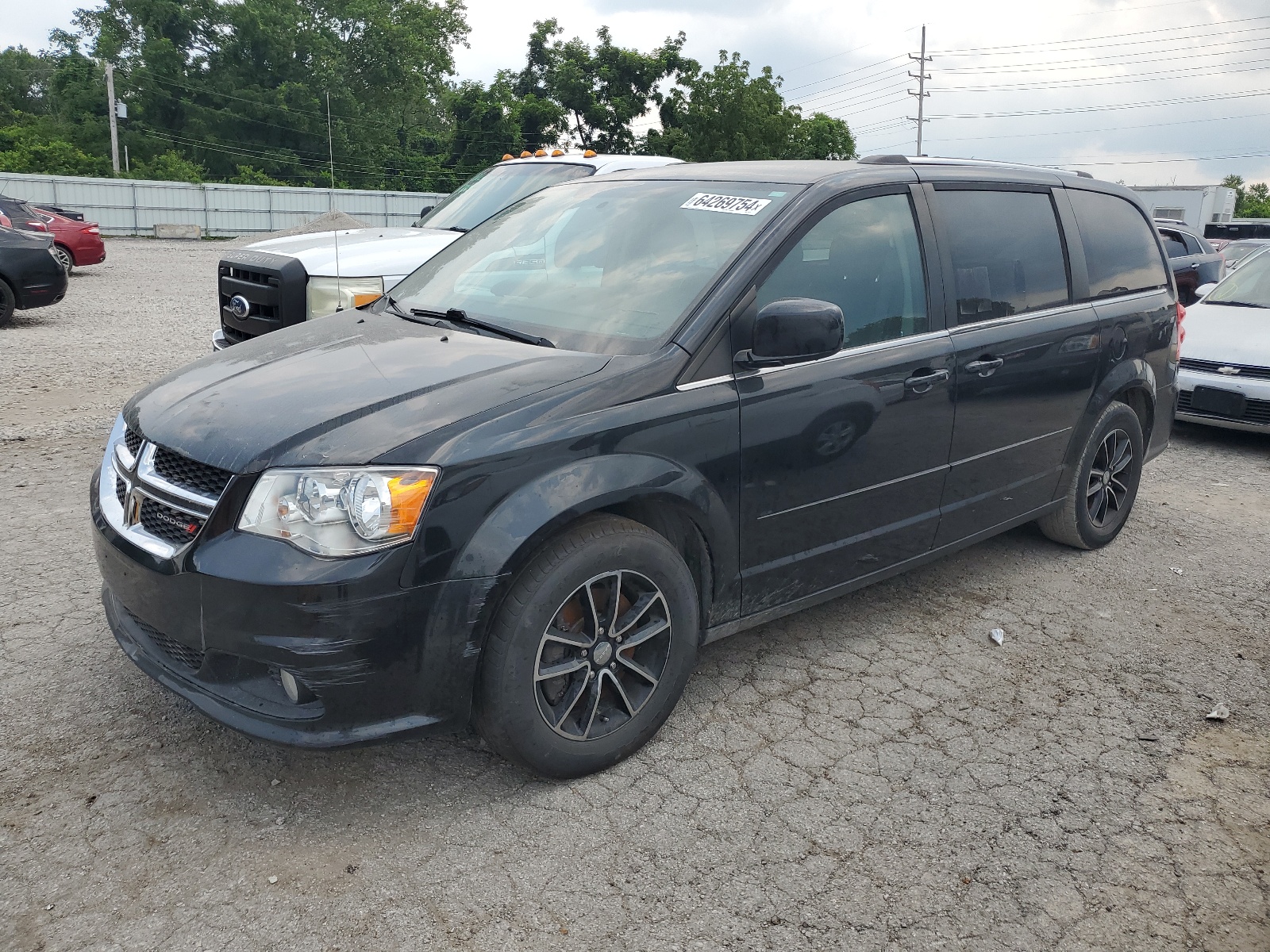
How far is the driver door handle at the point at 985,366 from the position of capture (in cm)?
420

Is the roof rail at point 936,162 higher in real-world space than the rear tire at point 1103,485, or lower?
higher

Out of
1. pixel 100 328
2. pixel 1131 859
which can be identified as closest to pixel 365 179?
pixel 100 328

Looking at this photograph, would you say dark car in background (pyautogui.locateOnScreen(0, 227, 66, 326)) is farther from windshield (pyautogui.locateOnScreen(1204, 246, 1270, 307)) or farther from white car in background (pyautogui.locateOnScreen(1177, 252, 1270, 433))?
windshield (pyautogui.locateOnScreen(1204, 246, 1270, 307))

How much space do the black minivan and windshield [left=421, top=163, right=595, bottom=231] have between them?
3.77 m

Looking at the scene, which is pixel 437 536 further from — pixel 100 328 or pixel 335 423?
pixel 100 328

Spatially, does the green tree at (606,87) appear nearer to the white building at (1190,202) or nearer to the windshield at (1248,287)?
the white building at (1190,202)

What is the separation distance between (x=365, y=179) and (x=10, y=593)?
60.0 m

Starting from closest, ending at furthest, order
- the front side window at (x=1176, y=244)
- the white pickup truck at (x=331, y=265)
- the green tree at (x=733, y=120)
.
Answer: the white pickup truck at (x=331, y=265) → the front side window at (x=1176, y=244) → the green tree at (x=733, y=120)

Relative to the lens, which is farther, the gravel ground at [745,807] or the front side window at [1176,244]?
the front side window at [1176,244]

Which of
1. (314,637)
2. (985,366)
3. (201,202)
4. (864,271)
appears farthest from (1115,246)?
(201,202)

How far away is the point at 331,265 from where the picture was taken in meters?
6.86

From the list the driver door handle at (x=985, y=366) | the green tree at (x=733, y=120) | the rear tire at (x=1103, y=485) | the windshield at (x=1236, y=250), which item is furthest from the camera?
the green tree at (x=733, y=120)

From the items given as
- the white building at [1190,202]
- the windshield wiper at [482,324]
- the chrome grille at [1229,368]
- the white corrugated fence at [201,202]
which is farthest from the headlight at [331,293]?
the white building at [1190,202]

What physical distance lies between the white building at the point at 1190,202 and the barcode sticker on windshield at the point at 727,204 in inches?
1413
